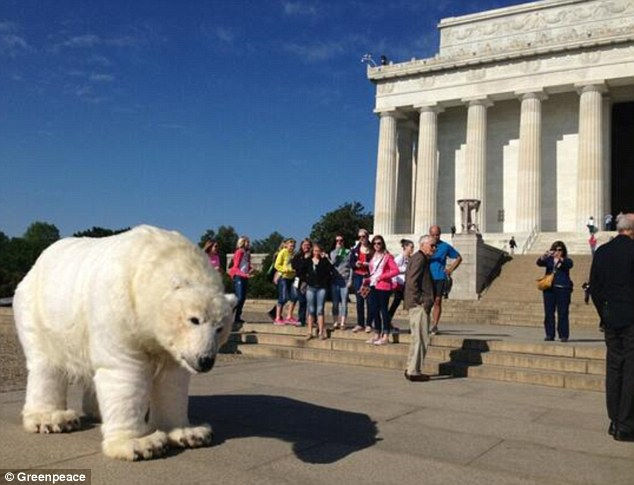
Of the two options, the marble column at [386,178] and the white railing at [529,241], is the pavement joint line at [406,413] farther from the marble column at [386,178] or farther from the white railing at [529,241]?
the marble column at [386,178]

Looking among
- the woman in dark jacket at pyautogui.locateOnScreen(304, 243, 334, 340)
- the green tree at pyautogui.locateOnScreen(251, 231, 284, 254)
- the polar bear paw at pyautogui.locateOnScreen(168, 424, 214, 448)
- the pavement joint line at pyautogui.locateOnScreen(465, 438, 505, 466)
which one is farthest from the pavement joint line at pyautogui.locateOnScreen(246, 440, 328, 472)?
the green tree at pyautogui.locateOnScreen(251, 231, 284, 254)

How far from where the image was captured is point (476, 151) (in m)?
45.9

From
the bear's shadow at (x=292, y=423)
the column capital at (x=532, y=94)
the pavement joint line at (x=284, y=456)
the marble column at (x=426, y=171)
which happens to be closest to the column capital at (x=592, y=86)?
the column capital at (x=532, y=94)

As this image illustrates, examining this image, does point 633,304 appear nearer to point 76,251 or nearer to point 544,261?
point 76,251

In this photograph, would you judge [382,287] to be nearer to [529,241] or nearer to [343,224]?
[529,241]

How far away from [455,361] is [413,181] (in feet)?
136

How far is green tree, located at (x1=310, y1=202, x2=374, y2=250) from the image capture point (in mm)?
75856

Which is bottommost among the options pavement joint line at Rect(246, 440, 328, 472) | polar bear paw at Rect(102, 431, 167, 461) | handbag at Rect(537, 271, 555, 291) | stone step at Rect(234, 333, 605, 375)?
pavement joint line at Rect(246, 440, 328, 472)

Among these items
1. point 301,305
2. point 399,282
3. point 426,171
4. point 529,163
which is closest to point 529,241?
point 529,163

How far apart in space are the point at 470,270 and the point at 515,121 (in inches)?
981

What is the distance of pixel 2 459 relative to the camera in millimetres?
5082

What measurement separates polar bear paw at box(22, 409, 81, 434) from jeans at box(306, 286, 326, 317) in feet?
26.0

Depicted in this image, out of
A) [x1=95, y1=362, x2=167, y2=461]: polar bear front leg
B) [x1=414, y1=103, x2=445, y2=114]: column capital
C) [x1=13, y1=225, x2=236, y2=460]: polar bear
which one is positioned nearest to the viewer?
[x1=13, y1=225, x2=236, y2=460]: polar bear

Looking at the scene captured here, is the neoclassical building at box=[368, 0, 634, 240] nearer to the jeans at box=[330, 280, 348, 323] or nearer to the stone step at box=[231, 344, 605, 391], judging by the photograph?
the jeans at box=[330, 280, 348, 323]
